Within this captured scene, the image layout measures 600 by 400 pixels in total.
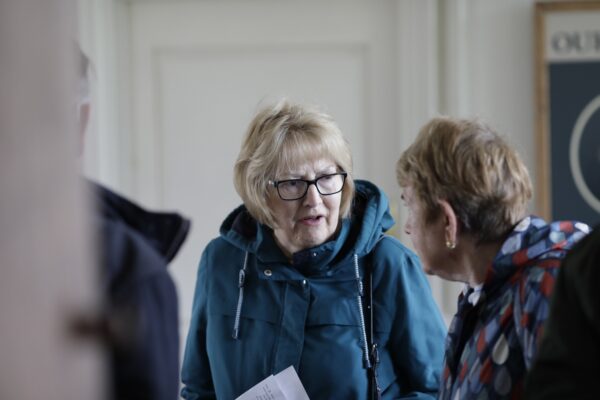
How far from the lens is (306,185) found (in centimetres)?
167

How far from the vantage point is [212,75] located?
2.85 metres

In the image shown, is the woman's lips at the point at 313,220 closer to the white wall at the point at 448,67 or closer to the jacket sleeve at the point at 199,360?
the jacket sleeve at the point at 199,360

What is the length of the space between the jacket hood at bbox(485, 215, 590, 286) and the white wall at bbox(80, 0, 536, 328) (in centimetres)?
156

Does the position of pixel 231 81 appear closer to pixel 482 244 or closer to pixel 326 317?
pixel 326 317

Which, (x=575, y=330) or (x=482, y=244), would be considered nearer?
(x=575, y=330)

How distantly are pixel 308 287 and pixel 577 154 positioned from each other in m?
1.47

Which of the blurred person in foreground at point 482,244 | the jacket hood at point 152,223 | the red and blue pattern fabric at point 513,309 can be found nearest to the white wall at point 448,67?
the blurred person in foreground at point 482,244

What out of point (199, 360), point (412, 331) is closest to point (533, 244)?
point (412, 331)

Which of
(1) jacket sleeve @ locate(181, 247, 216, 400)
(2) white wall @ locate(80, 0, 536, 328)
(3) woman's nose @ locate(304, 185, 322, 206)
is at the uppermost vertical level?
(2) white wall @ locate(80, 0, 536, 328)

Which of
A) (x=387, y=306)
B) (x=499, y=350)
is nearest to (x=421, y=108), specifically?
(x=387, y=306)

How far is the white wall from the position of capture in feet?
8.77

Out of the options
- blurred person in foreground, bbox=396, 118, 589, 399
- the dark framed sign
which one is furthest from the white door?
blurred person in foreground, bbox=396, 118, 589, 399

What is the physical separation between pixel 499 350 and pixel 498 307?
2.7 inches

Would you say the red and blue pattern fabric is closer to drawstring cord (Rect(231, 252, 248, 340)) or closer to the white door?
drawstring cord (Rect(231, 252, 248, 340))
